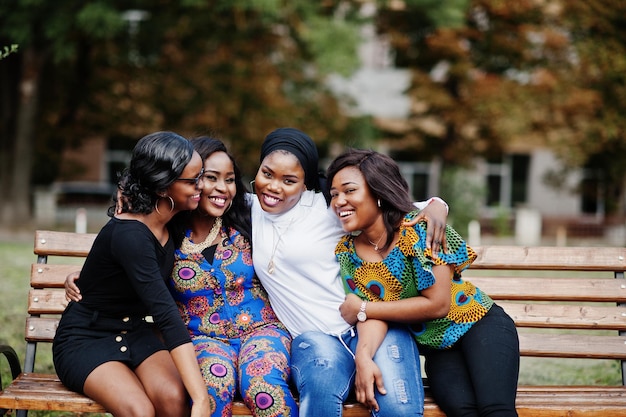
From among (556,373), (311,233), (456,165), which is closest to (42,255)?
(311,233)

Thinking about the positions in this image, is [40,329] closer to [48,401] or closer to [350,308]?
[48,401]

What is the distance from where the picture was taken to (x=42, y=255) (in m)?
4.42

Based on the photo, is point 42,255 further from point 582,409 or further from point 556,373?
point 556,373

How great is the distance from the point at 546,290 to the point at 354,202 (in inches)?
53.9

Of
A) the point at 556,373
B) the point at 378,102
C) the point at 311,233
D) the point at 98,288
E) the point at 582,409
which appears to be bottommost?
the point at 556,373

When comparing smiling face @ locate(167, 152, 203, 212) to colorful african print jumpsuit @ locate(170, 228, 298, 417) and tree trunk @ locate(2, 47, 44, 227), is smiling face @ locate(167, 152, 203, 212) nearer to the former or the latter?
colorful african print jumpsuit @ locate(170, 228, 298, 417)

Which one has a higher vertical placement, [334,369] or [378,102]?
[378,102]

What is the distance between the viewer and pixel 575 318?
435 cm

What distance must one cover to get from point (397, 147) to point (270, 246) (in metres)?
19.3

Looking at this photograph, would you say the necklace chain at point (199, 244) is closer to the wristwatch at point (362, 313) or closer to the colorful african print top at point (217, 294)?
the colorful african print top at point (217, 294)

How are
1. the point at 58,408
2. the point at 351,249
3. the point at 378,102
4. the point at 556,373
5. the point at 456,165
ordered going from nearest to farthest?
the point at 58,408, the point at 351,249, the point at 556,373, the point at 456,165, the point at 378,102

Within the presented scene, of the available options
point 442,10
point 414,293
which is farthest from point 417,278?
point 442,10

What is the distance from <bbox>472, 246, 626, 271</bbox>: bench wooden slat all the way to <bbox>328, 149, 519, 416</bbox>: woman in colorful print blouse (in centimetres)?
44

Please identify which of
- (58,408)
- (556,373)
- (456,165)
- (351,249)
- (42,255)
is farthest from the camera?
(456,165)
